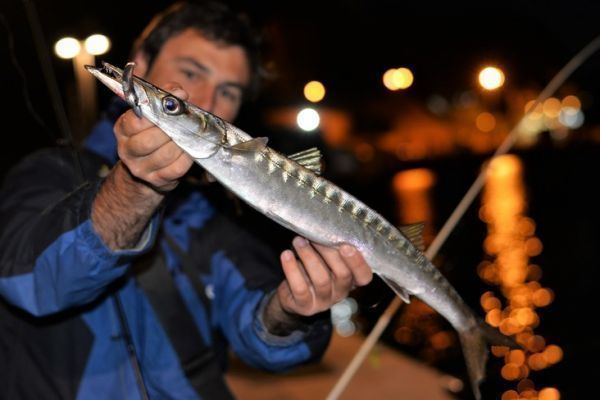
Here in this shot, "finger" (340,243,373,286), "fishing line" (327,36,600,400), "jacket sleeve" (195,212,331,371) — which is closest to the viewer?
"finger" (340,243,373,286)

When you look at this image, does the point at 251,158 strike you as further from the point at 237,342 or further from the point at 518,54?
the point at 518,54

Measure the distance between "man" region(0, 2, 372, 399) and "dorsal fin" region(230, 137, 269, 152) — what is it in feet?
0.67

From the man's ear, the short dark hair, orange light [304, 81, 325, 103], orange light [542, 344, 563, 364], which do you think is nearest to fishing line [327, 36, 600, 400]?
the short dark hair

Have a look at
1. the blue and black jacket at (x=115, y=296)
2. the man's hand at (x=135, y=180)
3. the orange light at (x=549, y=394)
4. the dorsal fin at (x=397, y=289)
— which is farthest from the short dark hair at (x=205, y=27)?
the orange light at (x=549, y=394)

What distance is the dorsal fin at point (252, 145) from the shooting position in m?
2.23

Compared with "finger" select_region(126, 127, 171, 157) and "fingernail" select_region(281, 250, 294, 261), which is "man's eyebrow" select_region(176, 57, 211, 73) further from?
"finger" select_region(126, 127, 171, 157)

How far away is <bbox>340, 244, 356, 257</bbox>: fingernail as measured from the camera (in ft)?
8.48

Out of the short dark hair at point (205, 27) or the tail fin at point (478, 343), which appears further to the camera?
the short dark hair at point (205, 27)

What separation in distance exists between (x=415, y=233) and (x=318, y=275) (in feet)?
1.95

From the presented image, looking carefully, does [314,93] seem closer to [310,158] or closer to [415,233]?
[415,233]

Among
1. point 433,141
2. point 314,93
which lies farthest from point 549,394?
point 433,141

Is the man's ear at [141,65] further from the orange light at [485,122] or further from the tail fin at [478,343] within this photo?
the orange light at [485,122]

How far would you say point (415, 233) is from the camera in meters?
2.96

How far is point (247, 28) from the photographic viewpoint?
4320mm
